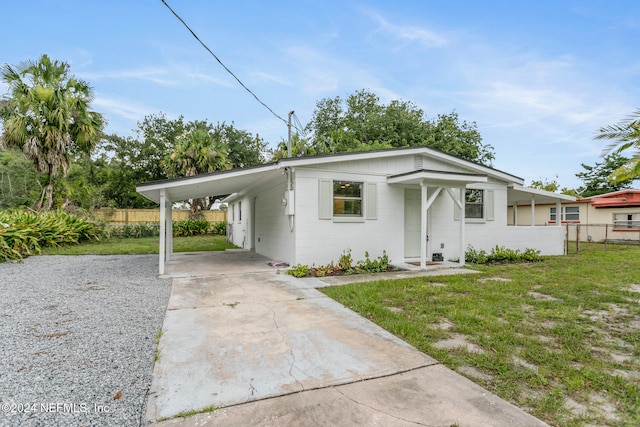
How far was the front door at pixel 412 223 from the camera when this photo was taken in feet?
30.3

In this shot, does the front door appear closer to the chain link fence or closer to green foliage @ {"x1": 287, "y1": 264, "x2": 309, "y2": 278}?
Answer: green foliage @ {"x1": 287, "y1": 264, "x2": 309, "y2": 278}

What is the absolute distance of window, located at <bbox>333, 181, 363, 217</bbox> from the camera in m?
8.32

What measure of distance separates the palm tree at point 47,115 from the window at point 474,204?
15320 millimetres

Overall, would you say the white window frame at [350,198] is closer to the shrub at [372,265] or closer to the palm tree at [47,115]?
the shrub at [372,265]

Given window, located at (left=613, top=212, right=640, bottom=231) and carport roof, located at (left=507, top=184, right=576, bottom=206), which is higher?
carport roof, located at (left=507, top=184, right=576, bottom=206)

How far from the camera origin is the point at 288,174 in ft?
25.7

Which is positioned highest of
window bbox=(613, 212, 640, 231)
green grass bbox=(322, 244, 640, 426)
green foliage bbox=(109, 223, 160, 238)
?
window bbox=(613, 212, 640, 231)

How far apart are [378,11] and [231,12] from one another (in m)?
4.02

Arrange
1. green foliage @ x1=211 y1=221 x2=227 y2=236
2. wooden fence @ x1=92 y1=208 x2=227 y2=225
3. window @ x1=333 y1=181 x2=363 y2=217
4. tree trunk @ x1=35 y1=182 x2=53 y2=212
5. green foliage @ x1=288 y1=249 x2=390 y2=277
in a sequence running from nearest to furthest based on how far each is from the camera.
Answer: green foliage @ x1=288 y1=249 x2=390 y2=277
window @ x1=333 y1=181 x2=363 y2=217
tree trunk @ x1=35 y1=182 x2=53 y2=212
wooden fence @ x1=92 y1=208 x2=227 y2=225
green foliage @ x1=211 y1=221 x2=227 y2=236

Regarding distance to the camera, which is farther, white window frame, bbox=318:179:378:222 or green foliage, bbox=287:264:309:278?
white window frame, bbox=318:179:378:222

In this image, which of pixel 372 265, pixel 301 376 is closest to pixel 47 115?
pixel 372 265

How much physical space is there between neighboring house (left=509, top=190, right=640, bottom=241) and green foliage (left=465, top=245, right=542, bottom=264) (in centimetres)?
659

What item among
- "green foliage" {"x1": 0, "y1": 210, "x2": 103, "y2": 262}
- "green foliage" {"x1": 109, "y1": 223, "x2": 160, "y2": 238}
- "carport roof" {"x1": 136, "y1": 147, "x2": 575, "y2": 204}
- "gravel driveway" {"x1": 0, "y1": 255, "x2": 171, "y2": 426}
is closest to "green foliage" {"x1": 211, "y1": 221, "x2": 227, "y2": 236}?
"green foliage" {"x1": 109, "y1": 223, "x2": 160, "y2": 238}

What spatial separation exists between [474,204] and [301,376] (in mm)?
9340
